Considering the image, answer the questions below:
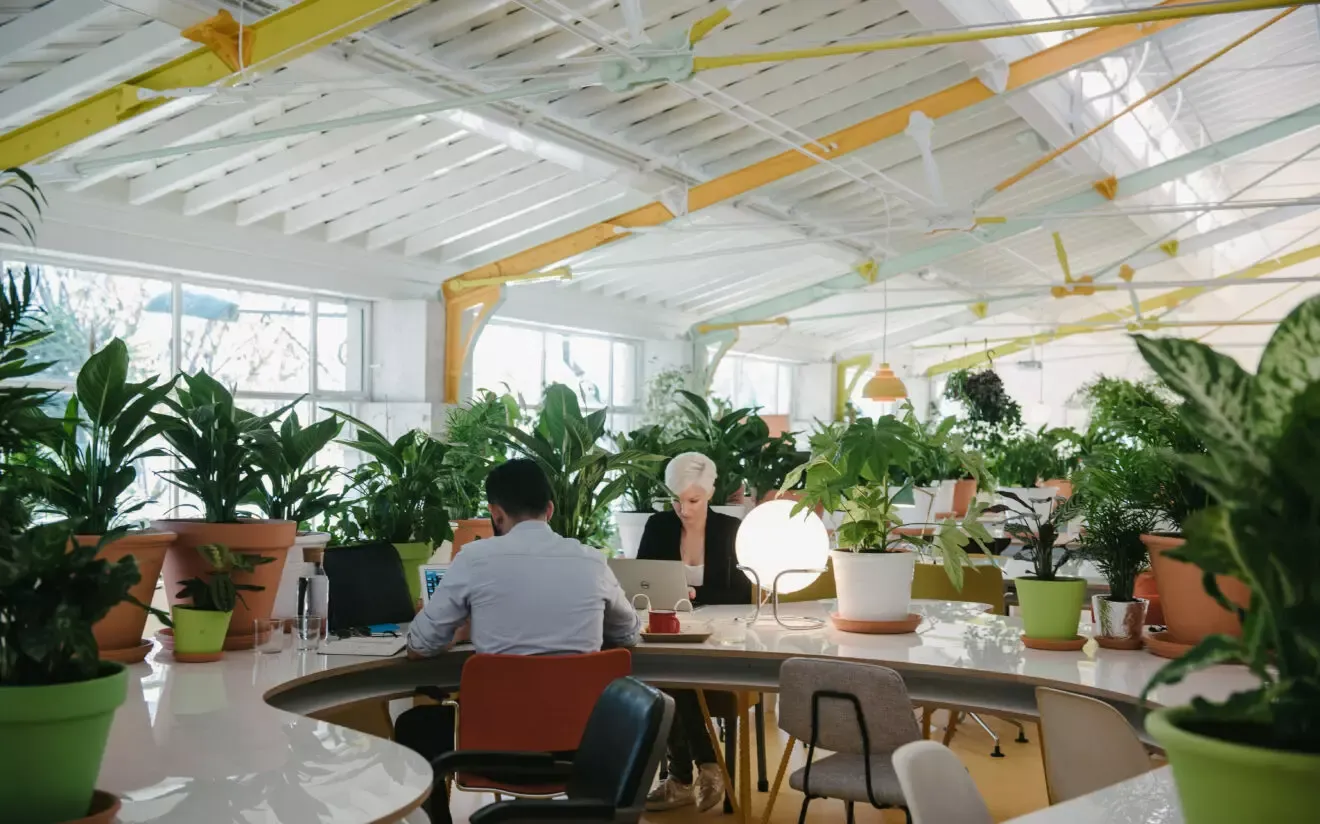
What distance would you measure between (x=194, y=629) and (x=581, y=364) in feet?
33.8

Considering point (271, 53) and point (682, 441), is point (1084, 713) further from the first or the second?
point (271, 53)

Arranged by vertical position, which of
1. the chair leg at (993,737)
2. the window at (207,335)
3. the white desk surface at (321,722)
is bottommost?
the chair leg at (993,737)

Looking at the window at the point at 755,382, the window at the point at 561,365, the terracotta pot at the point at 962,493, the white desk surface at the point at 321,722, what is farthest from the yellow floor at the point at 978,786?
the window at the point at 755,382

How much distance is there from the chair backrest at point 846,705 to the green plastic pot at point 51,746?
1979 mm

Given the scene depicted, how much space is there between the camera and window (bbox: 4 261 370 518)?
8117 mm

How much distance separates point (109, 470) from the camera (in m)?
3.26

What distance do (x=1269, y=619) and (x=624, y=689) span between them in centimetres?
148

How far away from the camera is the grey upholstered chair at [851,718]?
10.6 ft

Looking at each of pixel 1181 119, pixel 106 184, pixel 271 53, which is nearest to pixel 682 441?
pixel 271 53

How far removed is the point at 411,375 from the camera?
10305 millimetres

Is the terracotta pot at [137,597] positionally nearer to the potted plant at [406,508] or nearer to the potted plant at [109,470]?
the potted plant at [109,470]

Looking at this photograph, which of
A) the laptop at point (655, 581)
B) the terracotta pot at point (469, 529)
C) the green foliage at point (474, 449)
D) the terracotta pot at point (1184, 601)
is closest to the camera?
the terracotta pot at point (1184, 601)

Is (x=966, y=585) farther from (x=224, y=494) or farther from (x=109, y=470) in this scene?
(x=109, y=470)

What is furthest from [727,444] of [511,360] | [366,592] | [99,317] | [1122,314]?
[1122,314]
